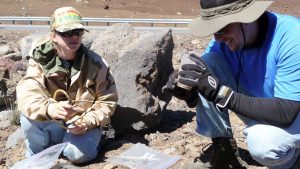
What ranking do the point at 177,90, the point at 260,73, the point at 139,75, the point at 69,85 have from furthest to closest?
the point at 139,75
the point at 69,85
the point at 177,90
the point at 260,73

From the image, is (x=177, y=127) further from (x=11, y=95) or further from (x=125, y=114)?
(x=11, y=95)

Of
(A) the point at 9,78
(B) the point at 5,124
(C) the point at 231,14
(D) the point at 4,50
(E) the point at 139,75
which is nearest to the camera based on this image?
(C) the point at 231,14

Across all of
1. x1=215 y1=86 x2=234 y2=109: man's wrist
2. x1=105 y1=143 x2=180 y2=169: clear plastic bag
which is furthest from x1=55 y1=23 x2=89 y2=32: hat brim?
x1=215 y1=86 x2=234 y2=109: man's wrist

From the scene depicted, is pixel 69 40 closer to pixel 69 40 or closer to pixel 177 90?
pixel 69 40

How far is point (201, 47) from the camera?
22.5ft

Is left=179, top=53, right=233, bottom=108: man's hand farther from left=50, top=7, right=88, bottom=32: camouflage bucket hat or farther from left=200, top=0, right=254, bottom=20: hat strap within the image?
left=50, top=7, right=88, bottom=32: camouflage bucket hat

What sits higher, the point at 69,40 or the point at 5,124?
the point at 69,40

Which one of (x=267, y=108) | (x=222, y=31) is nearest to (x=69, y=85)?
(x=222, y=31)

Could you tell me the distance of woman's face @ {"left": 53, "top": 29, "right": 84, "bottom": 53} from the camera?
12.4 feet

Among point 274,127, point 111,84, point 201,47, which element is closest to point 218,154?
point 274,127

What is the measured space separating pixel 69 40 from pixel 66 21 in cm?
14

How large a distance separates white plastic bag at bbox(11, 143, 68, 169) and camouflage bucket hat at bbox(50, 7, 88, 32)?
34.6 inches

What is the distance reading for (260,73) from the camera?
130 inches

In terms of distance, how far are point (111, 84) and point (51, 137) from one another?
636 mm
